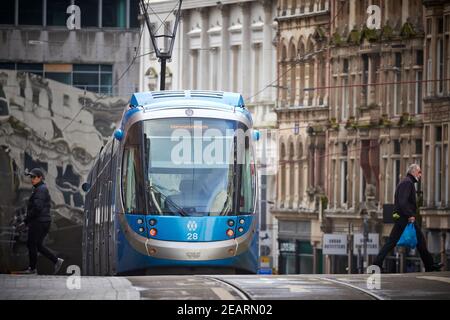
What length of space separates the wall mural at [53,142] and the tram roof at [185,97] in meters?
36.6

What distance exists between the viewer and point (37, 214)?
111ft

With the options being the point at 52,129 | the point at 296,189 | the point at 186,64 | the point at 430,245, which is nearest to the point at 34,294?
the point at 430,245

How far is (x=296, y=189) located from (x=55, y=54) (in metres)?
12.4

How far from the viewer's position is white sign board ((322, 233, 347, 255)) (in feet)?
236

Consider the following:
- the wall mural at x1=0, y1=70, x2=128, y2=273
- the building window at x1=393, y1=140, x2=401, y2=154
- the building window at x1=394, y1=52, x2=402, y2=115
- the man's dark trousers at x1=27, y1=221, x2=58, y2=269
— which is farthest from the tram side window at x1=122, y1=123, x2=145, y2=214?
the building window at x1=393, y1=140, x2=401, y2=154

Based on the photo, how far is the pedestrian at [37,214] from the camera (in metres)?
33.3

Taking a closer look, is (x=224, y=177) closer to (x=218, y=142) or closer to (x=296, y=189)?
(x=218, y=142)

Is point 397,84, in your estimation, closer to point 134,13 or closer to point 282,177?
point 282,177

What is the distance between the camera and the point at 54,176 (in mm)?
73688

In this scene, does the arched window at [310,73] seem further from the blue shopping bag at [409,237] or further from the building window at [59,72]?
the blue shopping bag at [409,237]

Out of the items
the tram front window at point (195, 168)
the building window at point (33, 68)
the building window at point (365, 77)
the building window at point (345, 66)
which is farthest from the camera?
the building window at point (33, 68)

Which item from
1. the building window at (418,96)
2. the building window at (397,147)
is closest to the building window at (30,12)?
the building window at (397,147)

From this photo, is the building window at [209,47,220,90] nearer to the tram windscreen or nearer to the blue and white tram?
the blue and white tram

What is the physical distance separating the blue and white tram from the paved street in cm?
507
